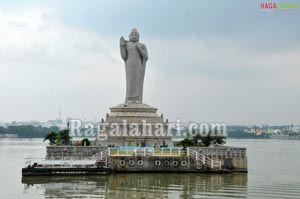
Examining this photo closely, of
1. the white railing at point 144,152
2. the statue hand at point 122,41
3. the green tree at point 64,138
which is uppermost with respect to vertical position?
the statue hand at point 122,41

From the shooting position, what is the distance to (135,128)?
3053 cm

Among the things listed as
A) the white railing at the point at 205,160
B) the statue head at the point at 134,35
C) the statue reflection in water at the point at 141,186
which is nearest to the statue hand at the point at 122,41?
the statue head at the point at 134,35

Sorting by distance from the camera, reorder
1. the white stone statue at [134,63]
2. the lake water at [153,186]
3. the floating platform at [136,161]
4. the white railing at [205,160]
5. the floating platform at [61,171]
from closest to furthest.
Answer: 1. the lake water at [153,186]
2. the floating platform at [61,171]
3. the floating platform at [136,161]
4. the white railing at [205,160]
5. the white stone statue at [134,63]

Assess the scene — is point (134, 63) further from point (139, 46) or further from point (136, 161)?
point (136, 161)

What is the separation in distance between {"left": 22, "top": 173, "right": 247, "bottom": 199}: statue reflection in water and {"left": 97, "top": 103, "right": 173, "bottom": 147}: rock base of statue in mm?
6884

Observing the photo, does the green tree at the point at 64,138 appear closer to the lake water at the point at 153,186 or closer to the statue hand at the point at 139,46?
the statue hand at the point at 139,46

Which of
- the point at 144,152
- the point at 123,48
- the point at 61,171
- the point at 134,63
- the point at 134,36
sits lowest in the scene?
the point at 61,171

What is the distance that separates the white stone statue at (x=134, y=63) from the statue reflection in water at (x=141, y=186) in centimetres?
1202

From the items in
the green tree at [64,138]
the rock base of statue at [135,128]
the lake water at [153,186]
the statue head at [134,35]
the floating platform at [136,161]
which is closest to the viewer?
the lake water at [153,186]

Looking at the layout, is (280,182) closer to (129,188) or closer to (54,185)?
(129,188)

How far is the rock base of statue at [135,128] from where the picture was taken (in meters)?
A: 30.0

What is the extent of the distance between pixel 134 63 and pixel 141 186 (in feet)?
54.2

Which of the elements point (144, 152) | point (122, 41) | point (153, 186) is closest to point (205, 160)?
point (144, 152)

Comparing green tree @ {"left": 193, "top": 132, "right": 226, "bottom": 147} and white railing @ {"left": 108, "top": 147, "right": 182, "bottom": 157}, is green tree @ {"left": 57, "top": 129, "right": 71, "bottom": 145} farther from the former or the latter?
green tree @ {"left": 193, "top": 132, "right": 226, "bottom": 147}
